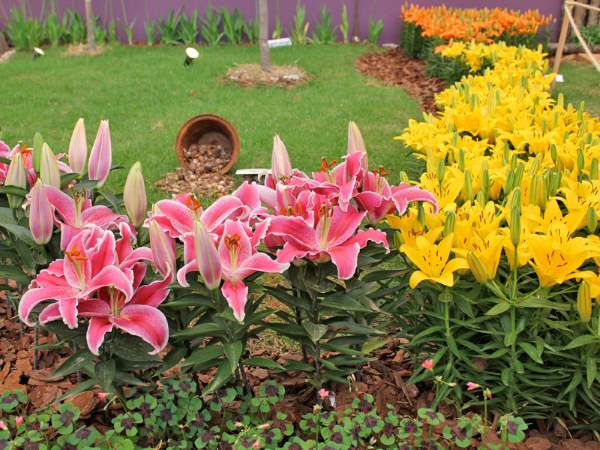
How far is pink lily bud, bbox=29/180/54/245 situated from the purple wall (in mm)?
10252

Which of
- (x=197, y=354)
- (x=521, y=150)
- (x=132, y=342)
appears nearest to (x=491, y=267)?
(x=197, y=354)

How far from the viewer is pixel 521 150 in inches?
134

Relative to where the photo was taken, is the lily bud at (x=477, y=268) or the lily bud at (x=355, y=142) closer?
the lily bud at (x=477, y=268)

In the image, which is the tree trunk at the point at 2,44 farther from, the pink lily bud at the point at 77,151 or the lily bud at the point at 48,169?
the lily bud at the point at 48,169

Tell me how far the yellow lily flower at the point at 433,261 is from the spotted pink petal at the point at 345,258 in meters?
0.28

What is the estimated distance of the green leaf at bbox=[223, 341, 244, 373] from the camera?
6.03 feet

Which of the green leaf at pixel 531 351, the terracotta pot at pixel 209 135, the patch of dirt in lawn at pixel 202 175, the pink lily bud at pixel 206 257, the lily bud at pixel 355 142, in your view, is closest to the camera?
the pink lily bud at pixel 206 257

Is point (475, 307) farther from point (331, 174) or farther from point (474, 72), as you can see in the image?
point (474, 72)

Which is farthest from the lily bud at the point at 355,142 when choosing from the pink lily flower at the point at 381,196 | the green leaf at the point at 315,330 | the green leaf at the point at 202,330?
the green leaf at the point at 202,330

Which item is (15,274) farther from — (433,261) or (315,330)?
(433,261)

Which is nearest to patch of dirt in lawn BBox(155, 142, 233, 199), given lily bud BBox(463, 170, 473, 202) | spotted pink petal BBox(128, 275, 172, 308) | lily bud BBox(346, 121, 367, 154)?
lily bud BBox(463, 170, 473, 202)

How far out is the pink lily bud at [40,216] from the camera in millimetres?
1866

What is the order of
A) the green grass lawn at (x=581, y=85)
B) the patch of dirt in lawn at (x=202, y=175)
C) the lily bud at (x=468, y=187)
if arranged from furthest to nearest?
the green grass lawn at (x=581, y=85), the patch of dirt in lawn at (x=202, y=175), the lily bud at (x=468, y=187)

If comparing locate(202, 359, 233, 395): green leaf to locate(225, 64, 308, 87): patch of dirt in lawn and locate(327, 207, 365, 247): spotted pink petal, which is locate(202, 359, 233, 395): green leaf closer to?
locate(327, 207, 365, 247): spotted pink petal
